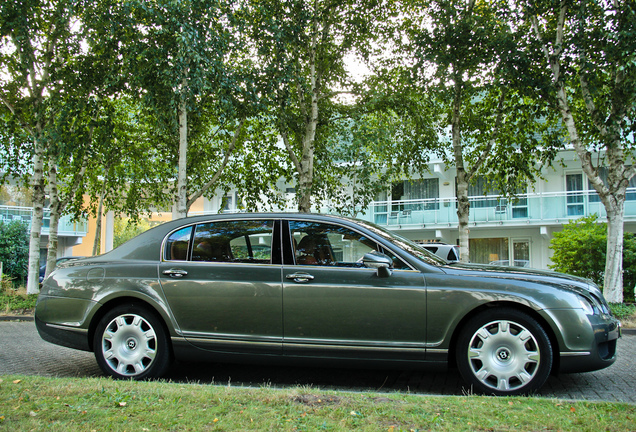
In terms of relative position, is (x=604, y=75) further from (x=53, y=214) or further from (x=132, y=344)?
(x=53, y=214)

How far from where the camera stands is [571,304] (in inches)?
169

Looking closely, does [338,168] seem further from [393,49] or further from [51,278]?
[51,278]

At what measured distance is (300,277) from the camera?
4680 mm

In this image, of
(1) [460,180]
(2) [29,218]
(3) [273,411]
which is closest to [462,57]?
(1) [460,180]

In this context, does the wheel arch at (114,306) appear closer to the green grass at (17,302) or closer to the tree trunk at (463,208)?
the green grass at (17,302)

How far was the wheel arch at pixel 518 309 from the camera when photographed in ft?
14.1

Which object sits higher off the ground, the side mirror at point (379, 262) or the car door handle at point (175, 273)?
the side mirror at point (379, 262)

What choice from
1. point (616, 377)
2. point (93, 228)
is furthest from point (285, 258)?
point (93, 228)

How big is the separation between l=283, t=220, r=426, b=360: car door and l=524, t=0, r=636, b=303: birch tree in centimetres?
827

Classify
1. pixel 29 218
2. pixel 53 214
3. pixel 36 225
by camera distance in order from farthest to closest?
pixel 29 218
pixel 53 214
pixel 36 225

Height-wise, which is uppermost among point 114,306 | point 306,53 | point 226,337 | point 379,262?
point 306,53

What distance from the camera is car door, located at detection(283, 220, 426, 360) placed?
176 inches

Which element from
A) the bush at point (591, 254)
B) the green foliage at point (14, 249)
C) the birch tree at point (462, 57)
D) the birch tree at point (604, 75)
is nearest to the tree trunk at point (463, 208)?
the birch tree at point (462, 57)

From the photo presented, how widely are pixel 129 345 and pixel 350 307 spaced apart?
7.30 feet
